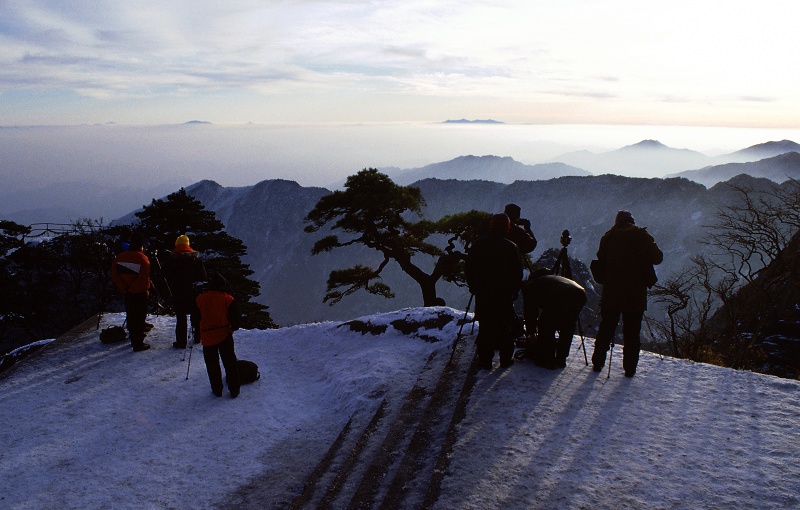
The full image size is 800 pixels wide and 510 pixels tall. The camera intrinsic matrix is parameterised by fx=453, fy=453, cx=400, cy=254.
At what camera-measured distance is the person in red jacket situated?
30.5 ft

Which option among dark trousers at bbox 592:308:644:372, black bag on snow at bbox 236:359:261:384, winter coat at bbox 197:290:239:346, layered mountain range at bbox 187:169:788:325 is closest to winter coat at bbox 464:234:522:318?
dark trousers at bbox 592:308:644:372

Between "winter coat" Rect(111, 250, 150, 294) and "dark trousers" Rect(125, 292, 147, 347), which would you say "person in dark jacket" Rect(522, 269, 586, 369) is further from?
"dark trousers" Rect(125, 292, 147, 347)

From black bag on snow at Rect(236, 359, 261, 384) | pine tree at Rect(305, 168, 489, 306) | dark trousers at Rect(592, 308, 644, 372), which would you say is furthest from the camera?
pine tree at Rect(305, 168, 489, 306)

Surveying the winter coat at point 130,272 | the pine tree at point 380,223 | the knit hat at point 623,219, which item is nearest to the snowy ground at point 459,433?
the winter coat at point 130,272

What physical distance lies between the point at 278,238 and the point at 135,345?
165 m

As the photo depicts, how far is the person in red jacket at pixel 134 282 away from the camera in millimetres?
9305

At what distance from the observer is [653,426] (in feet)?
18.3

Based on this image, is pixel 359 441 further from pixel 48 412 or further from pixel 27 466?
pixel 48 412

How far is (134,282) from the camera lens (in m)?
9.40

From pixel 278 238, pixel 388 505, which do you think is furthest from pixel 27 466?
pixel 278 238

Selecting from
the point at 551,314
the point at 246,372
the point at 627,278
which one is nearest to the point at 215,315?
the point at 246,372

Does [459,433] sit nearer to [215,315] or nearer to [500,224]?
[500,224]

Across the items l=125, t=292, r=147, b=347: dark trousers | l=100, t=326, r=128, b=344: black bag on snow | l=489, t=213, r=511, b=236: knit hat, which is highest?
l=489, t=213, r=511, b=236: knit hat

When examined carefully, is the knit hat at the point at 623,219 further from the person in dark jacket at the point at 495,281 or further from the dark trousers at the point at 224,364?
the dark trousers at the point at 224,364
